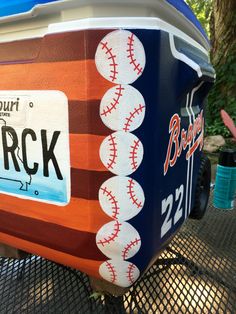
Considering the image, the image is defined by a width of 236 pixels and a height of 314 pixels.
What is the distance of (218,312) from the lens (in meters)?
1.15

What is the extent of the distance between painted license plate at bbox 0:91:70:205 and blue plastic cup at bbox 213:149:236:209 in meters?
1.60

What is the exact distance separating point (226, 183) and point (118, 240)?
5.15 feet

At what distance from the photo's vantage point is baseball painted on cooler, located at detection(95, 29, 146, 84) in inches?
29.9

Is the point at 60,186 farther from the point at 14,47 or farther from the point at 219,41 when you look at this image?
the point at 219,41

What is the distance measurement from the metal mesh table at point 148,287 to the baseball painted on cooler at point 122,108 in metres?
0.74

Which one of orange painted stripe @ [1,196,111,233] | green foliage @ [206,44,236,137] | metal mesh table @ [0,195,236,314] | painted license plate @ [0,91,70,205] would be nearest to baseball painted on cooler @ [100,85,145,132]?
painted license plate @ [0,91,70,205]

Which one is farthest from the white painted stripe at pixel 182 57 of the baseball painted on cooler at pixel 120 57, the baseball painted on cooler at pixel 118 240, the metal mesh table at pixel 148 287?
the metal mesh table at pixel 148 287

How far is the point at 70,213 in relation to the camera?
900 millimetres

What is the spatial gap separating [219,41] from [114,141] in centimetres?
508

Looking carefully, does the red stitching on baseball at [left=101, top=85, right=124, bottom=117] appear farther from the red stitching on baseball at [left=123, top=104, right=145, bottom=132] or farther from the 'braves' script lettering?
the 'braves' script lettering

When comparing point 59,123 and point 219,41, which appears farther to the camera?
point 219,41

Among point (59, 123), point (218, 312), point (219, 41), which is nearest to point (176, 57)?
point (59, 123)

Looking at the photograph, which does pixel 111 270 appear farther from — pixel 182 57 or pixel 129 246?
pixel 182 57

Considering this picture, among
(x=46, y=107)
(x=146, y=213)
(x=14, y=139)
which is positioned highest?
(x=46, y=107)
